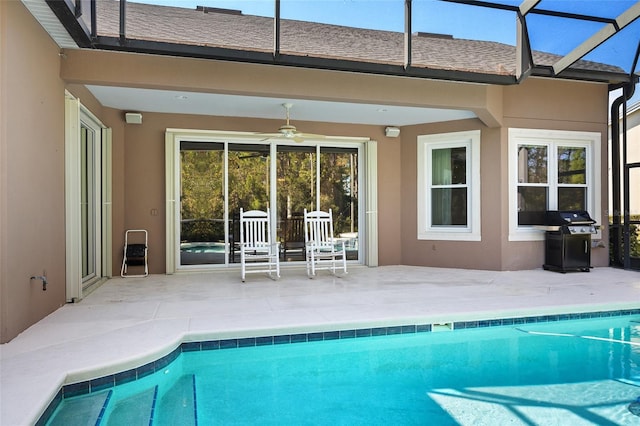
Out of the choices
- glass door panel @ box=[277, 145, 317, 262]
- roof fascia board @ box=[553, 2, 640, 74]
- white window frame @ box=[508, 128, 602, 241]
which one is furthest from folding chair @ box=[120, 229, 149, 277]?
roof fascia board @ box=[553, 2, 640, 74]

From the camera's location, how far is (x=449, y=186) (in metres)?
7.98

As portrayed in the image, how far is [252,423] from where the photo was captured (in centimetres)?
272

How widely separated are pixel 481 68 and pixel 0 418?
605 cm

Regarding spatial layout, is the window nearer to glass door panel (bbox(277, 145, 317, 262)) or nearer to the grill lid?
the grill lid

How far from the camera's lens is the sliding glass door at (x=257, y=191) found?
7.52 metres

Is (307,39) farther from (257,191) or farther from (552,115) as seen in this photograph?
(552,115)

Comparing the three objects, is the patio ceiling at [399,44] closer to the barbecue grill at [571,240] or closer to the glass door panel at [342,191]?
the glass door panel at [342,191]

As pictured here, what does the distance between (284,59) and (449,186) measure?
4130 mm

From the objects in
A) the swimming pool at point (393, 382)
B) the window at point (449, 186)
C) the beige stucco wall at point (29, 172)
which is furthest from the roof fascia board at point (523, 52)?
the beige stucco wall at point (29, 172)

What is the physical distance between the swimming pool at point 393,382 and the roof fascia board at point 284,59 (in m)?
3.04

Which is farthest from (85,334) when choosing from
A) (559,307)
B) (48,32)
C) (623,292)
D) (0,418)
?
(623,292)

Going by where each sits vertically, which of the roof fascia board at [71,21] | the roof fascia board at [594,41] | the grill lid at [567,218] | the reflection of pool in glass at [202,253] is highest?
the roof fascia board at [594,41]

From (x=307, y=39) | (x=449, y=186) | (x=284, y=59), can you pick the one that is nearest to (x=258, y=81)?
(x=284, y=59)

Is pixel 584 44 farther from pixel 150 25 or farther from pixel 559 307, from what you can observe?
pixel 150 25
